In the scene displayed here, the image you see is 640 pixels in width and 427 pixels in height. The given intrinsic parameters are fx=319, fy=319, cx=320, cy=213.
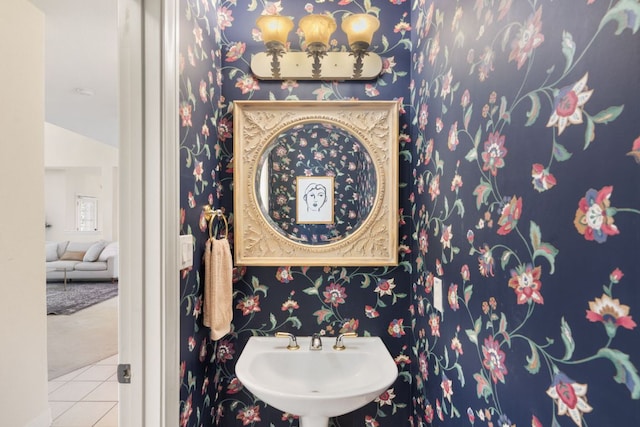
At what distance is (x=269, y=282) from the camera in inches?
60.6

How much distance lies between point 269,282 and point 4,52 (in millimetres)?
1863

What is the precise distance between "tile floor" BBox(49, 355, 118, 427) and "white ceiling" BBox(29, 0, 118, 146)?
242cm

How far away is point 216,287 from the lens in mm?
1271

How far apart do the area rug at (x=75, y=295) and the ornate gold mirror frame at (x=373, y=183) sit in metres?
4.30

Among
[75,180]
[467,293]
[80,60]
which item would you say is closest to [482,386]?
[467,293]

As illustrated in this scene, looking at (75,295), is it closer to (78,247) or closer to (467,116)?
(78,247)

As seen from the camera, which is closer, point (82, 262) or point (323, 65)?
point (323, 65)

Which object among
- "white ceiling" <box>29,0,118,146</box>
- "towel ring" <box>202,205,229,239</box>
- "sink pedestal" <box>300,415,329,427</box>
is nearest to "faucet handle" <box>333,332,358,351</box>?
"sink pedestal" <box>300,415,329,427</box>

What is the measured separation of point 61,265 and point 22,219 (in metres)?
5.15

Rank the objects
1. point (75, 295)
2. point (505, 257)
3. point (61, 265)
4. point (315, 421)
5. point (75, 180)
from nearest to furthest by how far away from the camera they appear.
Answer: point (505, 257) < point (315, 421) < point (75, 295) < point (61, 265) < point (75, 180)

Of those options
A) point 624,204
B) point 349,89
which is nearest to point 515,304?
point 624,204

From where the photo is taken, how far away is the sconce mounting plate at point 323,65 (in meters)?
1.50

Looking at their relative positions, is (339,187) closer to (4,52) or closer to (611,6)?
(611,6)

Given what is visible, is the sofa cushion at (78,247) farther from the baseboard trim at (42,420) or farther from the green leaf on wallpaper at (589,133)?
the green leaf on wallpaper at (589,133)
